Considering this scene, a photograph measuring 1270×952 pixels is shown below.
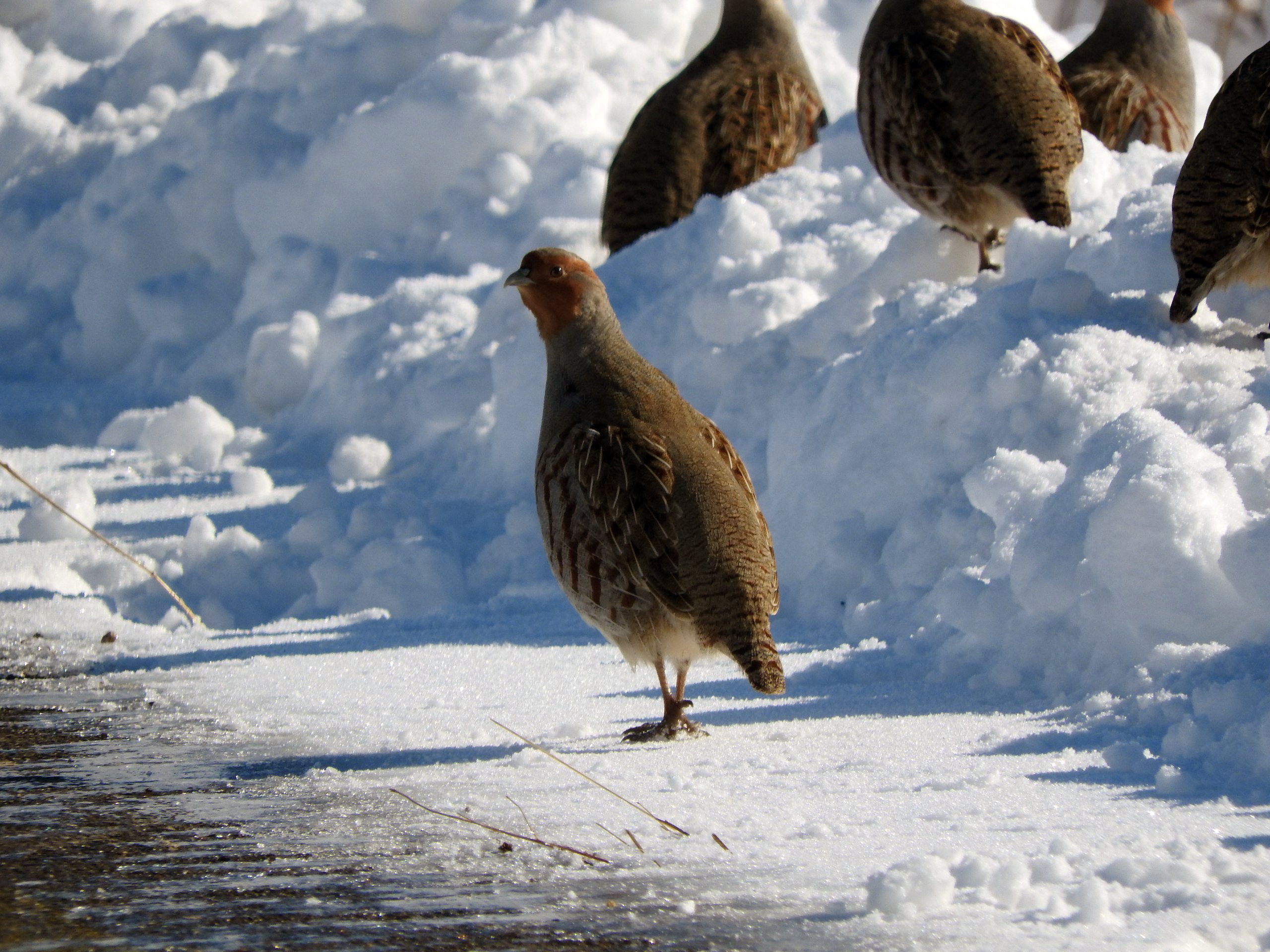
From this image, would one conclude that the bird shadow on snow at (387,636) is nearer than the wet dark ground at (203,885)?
No

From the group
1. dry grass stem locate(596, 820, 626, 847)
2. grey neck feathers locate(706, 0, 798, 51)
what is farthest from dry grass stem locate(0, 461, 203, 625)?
grey neck feathers locate(706, 0, 798, 51)

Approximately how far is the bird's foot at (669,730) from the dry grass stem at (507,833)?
69 centimetres

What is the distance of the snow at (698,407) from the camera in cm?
244

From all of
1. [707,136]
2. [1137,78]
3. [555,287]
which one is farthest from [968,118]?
[555,287]

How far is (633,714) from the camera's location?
11.8 feet

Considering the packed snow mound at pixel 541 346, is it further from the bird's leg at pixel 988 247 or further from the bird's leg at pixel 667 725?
the bird's leg at pixel 667 725

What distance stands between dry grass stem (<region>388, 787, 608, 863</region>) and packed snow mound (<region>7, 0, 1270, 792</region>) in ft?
1.70

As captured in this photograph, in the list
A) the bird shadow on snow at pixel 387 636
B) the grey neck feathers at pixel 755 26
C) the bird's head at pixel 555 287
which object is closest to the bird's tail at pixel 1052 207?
the bird's head at pixel 555 287

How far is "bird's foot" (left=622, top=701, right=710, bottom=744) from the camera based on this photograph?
3.20m

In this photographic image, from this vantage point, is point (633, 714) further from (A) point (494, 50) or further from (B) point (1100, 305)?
(A) point (494, 50)

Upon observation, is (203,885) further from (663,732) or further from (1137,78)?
(1137,78)

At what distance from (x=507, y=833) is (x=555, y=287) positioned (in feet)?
5.80

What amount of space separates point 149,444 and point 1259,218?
5.40 metres

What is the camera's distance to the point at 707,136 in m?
6.98
